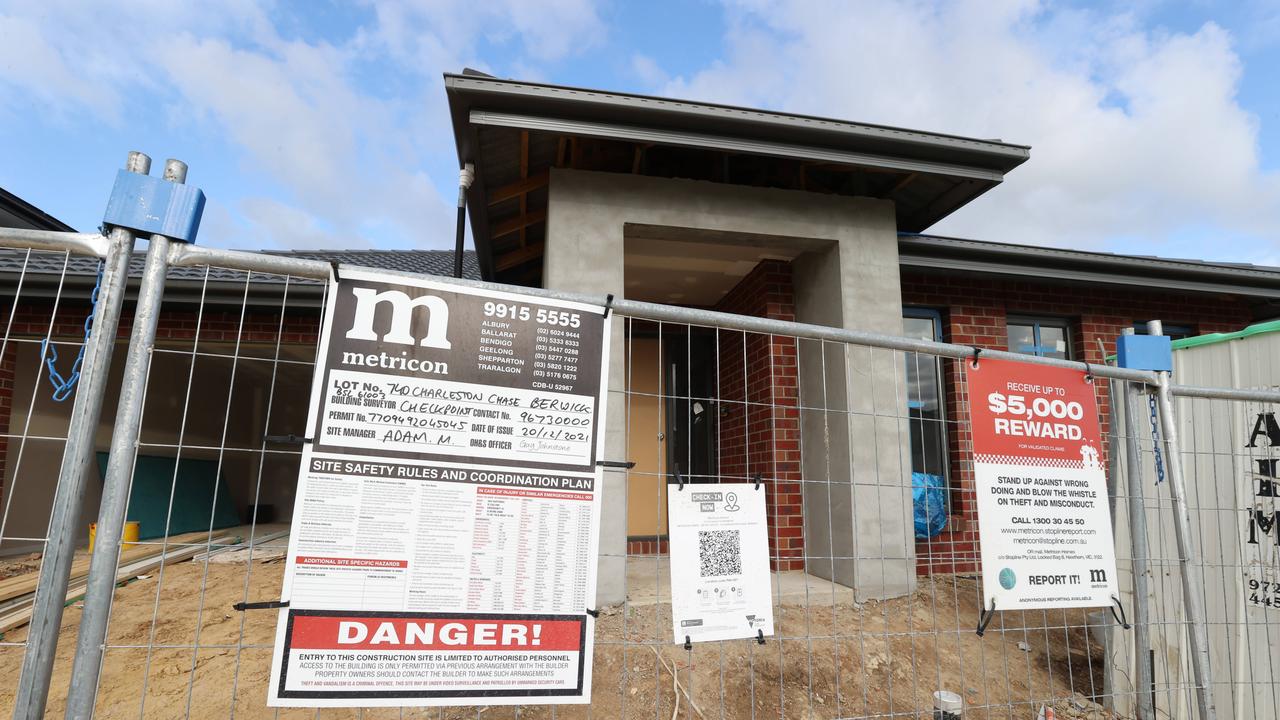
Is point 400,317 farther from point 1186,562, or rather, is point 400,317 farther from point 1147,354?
point 1186,562

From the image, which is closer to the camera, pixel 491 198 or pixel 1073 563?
pixel 1073 563

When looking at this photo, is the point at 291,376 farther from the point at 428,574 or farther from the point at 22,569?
the point at 428,574

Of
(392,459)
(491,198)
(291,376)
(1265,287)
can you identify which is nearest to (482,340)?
(392,459)

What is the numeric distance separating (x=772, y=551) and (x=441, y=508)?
4934mm

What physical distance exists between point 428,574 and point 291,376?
13110 millimetres

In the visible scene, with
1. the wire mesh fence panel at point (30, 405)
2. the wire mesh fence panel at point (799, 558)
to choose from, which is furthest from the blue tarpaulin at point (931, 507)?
the wire mesh fence panel at point (30, 405)

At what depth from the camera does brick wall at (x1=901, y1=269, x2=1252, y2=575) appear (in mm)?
6473

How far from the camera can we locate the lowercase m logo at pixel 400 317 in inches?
81.7

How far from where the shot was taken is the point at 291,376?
13.4 metres

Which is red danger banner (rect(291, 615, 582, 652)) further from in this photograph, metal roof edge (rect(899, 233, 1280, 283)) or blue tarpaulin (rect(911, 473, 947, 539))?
metal roof edge (rect(899, 233, 1280, 283))

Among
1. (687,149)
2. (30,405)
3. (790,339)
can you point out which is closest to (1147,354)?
(687,149)

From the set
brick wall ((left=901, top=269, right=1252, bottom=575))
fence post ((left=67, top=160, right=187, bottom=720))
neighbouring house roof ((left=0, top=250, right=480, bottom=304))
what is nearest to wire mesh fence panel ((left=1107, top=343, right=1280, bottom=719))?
Result: brick wall ((left=901, top=269, right=1252, bottom=575))

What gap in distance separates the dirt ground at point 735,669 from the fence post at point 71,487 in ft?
4.40

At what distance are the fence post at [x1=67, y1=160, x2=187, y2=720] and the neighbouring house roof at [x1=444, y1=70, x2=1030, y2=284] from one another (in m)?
3.00
